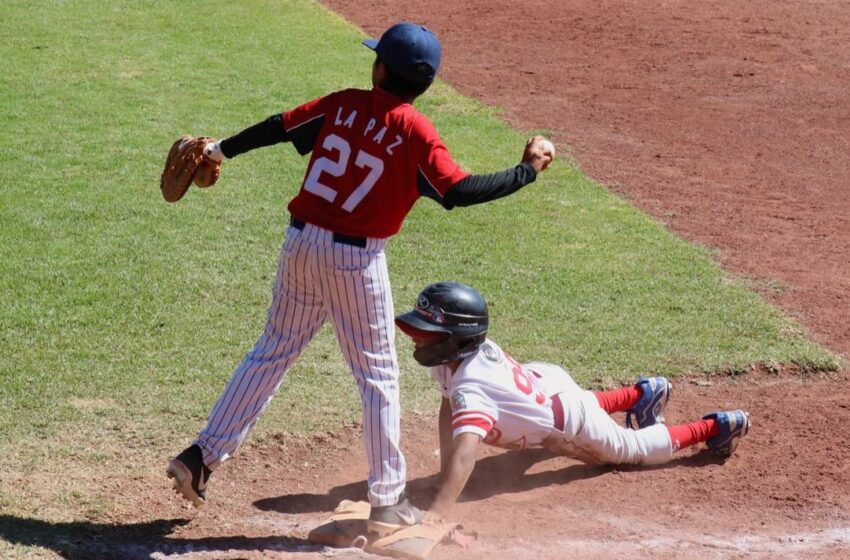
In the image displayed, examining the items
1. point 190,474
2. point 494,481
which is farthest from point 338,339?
point 494,481

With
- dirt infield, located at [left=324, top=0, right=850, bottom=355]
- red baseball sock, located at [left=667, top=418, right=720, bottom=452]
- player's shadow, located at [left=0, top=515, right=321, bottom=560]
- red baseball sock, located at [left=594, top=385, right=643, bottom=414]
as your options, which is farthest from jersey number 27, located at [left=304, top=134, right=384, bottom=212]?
dirt infield, located at [left=324, top=0, right=850, bottom=355]

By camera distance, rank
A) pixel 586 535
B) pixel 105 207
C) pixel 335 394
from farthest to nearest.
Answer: pixel 105 207, pixel 335 394, pixel 586 535

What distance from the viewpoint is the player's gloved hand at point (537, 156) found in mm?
4574

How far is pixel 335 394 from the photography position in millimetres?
6215

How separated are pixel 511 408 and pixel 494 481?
0.55 m

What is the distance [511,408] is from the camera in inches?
202

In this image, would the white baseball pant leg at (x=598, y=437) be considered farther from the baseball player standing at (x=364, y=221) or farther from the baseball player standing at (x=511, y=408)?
the baseball player standing at (x=364, y=221)

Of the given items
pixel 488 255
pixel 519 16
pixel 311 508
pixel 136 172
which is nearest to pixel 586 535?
pixel 311 508

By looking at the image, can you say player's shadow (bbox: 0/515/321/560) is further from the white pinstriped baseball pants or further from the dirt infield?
the dirt infield

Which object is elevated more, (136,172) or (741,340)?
(136,172)

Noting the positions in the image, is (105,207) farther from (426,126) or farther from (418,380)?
(426,126)

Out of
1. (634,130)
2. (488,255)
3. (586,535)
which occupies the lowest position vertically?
(586,535)

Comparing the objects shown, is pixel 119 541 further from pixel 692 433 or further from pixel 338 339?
pixel 692 433

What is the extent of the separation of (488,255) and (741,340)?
76.4 inches
